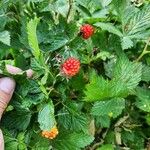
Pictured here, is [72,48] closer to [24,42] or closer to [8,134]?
[24,42]

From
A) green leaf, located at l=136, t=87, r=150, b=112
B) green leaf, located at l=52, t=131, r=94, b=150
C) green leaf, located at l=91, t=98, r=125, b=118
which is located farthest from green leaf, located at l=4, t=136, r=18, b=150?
green leaf, located at l=136, t=87, r=150, b=112

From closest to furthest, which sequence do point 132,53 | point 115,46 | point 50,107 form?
point 50,107
point 115,46
point 132,53

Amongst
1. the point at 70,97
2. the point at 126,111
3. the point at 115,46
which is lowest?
the point at 126,111

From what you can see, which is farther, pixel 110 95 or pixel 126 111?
pixel 126 111

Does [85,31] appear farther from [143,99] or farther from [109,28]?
[143,99]

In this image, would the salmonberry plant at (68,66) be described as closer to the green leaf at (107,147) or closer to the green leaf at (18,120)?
the green leaf at (18,120)

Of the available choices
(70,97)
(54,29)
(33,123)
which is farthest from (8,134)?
(54,29)

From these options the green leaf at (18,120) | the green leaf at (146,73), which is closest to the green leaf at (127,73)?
the green leaf at (146,73)

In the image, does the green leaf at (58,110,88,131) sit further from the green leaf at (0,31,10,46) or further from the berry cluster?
the green leaf at (0,31,10,46)
